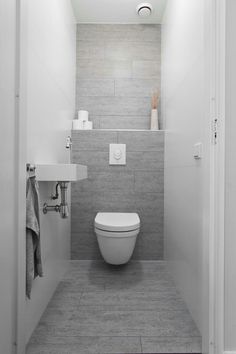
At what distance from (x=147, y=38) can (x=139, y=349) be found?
110 inches

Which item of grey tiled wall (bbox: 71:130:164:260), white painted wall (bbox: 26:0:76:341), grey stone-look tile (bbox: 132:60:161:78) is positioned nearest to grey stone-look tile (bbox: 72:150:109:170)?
grey tiled wall (bbox: 71:130:164:260)

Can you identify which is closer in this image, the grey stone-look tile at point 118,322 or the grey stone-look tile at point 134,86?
the grey stone-look tile at point 118,322

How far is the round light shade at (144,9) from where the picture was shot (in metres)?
2.44

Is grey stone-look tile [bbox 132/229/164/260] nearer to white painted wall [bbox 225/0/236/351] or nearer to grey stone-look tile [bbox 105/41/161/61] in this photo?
white painted wall [bbox 225/0/236/351]

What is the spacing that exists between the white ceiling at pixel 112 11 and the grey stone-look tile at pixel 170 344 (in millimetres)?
2723

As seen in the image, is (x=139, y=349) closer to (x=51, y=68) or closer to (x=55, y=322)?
(x=55, y=322)

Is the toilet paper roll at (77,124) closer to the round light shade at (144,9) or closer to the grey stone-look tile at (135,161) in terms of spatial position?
the grey stone-look tile at (135,161)

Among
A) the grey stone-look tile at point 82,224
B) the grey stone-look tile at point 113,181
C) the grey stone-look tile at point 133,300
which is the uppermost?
the grey stone-look tile at point 113,181

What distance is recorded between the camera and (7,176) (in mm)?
988

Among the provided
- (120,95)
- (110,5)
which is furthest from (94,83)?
(110,5)

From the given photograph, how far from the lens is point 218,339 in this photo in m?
1.11

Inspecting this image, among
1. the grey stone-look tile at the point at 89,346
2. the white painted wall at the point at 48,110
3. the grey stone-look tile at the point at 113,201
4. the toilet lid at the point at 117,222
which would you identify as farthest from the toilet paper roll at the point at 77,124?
the grey stone-look tile at the point at 89,346

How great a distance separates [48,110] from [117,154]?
1.00 meters

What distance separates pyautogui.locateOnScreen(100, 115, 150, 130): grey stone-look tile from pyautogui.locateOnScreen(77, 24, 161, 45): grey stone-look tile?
837 mm
